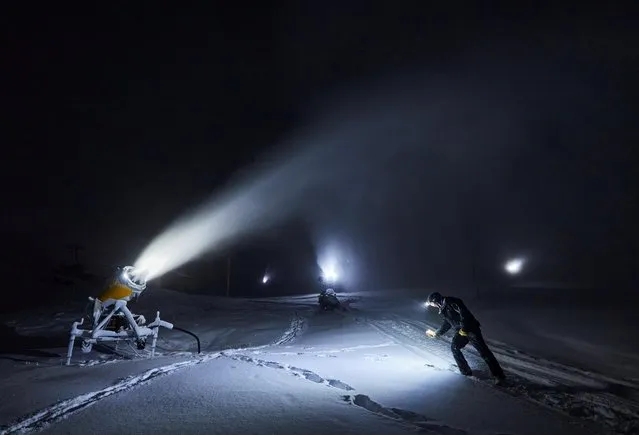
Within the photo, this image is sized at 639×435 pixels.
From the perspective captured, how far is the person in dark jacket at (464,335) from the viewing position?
27.3ft

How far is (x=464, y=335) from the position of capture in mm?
8891

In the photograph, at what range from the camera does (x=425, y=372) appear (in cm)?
882

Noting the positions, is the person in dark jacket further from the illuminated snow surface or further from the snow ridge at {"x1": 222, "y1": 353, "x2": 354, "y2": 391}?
the snow ridge at {"x1": 222, "y1": 353, "x2": 354, "y2": 391}

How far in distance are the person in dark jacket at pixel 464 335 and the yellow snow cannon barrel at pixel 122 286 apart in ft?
29.6

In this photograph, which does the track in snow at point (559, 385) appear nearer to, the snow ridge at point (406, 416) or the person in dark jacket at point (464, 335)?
the person in dark jacket at point (464, 335)

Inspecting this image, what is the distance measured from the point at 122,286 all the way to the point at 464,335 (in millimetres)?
9711

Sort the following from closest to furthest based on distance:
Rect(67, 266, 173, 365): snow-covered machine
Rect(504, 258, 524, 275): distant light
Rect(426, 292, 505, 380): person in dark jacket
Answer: Rect(426, 292, 505, 380): person in dark jacket
Rect(67, 266, 173, 365): snow-covered machine
Rect(504, 258, 524, 275): distant light

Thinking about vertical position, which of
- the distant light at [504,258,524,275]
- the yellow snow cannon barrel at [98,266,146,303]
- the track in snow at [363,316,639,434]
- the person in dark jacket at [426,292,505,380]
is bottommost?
the track in snow at [363,316,639,434]

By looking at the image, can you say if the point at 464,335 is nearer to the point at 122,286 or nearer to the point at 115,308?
the point at 122,286

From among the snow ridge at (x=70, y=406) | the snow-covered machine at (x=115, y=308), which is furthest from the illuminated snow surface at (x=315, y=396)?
the snow-covered machine at (x=115, y=308)

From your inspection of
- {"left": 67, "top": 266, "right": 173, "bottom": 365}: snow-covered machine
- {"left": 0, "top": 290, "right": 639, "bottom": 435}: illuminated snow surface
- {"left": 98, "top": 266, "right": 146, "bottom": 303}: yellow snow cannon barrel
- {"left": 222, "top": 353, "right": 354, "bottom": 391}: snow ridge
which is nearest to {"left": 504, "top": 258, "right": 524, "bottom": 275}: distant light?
{"left": 0, "top": 290, "right": 639, "bottom": 435}: illuminated snow surface

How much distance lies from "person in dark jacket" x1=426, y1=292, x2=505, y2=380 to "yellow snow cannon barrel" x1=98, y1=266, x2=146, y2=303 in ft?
29.6

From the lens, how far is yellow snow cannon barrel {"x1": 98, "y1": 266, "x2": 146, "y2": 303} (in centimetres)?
1108

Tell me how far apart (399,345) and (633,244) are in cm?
8179
